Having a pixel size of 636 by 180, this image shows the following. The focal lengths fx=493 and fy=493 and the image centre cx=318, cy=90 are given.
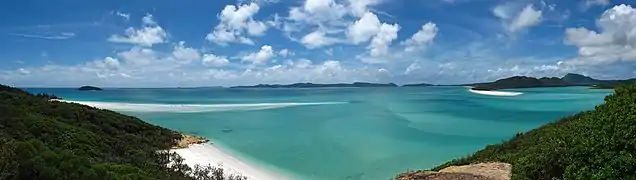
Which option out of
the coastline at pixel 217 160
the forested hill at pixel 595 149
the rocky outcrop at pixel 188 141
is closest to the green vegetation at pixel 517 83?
the rocky outcrop at pixel 188 141

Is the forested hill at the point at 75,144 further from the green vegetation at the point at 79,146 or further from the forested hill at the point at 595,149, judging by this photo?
the forested hill at the point at 595,149

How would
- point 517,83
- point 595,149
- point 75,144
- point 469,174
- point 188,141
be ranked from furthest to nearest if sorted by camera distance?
point 517,83 < point 188,141 < point 75,144 < point 469,174 < point 595,149

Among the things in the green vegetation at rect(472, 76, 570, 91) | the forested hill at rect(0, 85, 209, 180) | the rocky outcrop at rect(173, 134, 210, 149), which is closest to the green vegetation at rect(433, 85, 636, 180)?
the forested hill at rect(0, 85, 209, 180)

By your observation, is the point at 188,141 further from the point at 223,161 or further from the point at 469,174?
the point at 469,174

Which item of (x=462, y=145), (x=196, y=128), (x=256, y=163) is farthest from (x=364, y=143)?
(x=196, y=128)

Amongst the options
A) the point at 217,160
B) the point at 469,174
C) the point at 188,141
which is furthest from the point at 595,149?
the point at 188,141

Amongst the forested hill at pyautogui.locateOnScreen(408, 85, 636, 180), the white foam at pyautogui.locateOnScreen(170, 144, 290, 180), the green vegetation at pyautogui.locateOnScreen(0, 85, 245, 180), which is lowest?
the white foam at pyautogui.locateOnScreen(170, 144, 290, 180)

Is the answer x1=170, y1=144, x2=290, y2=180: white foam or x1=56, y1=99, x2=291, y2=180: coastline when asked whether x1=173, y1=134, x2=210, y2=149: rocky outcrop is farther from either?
x1=170, y1=144, x2=290, y2=180: white foam

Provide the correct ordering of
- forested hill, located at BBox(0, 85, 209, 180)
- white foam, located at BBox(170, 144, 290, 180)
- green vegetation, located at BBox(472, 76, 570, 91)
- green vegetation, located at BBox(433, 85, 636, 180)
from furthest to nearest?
green vegetation, located at BBox(472, 76, 570, 91) → white foam, located at BBox(170, 144, 290, 180) → forested hill, located at BBox(0, 85, 209, 180) → green vegetation, located at BBox(433, 85, 636, 180)
